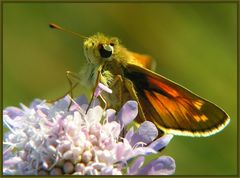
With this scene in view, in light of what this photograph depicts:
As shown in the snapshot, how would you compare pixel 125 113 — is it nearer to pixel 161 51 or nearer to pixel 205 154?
pixel 205 154

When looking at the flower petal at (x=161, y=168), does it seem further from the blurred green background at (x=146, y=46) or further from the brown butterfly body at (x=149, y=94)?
the blurred green background at (x=146, y=46)

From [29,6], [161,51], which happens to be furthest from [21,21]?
[161,51]

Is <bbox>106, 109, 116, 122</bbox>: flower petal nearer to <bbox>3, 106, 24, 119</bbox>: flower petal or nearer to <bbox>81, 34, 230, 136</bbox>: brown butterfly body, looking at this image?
<bbox>81, 34, 230, 136</bbox>: brown butterfly body

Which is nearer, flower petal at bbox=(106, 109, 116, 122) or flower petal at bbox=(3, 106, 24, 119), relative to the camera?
flower petal at bbox=(106, 109, 116, 122)

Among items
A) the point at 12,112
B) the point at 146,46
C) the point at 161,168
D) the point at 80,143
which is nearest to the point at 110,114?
the point at 80,143

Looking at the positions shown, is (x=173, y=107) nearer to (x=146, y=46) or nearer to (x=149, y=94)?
(x=149, y=94)

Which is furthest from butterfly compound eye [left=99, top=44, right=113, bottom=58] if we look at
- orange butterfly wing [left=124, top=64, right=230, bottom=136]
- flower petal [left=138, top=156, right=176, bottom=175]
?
flower petal [left=138, top=156, right=176, bottom=175]

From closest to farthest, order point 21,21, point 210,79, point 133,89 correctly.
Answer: point 133,89 → point 210,79 → point 21,21
